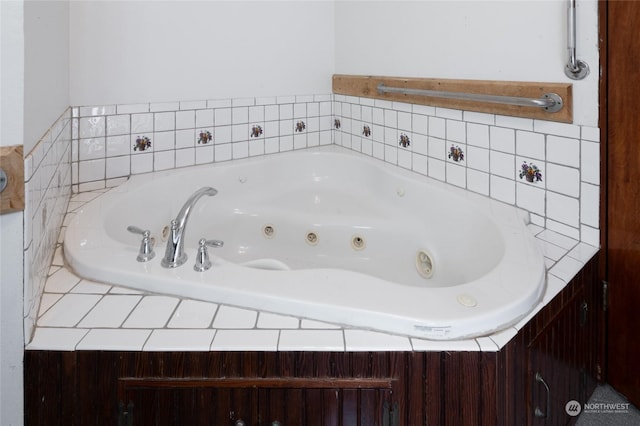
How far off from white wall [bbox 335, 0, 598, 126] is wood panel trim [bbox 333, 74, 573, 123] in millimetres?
29

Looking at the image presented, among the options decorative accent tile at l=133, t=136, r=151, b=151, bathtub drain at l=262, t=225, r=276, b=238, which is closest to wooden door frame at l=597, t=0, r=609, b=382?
bathtub drain at l=262, t=225, r=276, b=238

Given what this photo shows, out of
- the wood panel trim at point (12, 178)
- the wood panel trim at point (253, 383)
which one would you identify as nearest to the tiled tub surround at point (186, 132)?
the wood panel trim at point (12, 178)

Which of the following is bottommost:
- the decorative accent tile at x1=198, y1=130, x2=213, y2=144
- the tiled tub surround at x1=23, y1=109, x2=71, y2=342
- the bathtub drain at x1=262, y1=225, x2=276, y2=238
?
the bathtub drain at x1=262, y1=225, x2=276, y2=238

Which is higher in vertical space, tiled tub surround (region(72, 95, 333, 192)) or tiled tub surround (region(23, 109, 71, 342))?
tiled tub surround (region(72, 95, 333, 192))

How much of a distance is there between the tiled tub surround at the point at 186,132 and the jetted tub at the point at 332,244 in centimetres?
10

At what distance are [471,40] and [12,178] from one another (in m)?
1.44

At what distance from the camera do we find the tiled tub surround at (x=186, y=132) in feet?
5.79

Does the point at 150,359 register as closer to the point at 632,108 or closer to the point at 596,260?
the point at 596,260

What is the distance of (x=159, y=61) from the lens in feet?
6.15

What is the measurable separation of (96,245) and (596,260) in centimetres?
139

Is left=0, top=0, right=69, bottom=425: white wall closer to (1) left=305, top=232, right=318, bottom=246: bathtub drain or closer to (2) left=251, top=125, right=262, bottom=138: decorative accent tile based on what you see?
(1) left=305, top=232, right=318, bottom=246: bathtub drain

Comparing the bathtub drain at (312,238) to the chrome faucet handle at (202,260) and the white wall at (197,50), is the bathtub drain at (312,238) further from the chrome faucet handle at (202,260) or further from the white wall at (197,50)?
the chrome faucet handle at (202,260)

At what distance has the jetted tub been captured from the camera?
86 centimetres

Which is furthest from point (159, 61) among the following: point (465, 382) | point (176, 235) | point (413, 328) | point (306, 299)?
point (465, 382)
